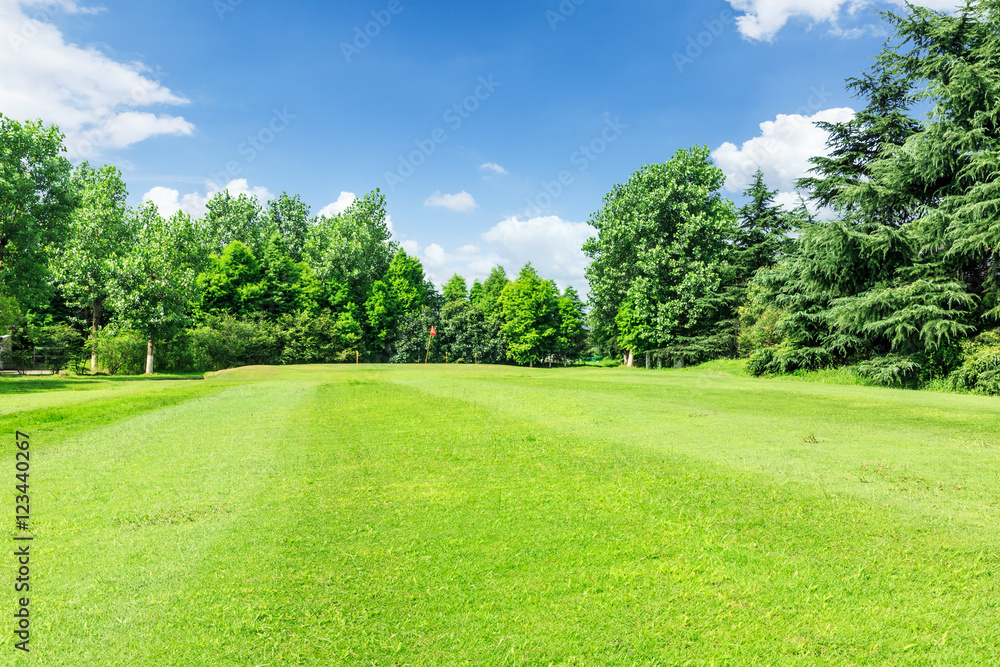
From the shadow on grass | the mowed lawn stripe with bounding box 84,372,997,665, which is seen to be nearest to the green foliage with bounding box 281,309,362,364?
the shadow on grass

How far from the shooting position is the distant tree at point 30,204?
26.9 metres

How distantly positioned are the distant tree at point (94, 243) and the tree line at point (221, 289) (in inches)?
4.2

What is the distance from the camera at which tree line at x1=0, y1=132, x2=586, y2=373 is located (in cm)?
2891

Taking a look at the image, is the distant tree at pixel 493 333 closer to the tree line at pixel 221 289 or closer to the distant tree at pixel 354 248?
the tree line at pixel 221 289

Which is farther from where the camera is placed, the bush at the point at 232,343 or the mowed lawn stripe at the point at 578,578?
the bush at the point at 232,343

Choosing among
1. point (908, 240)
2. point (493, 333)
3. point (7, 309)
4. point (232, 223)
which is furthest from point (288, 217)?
point (908, 240)

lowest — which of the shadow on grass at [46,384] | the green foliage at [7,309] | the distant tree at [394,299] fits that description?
the shadow on grass at [46,384]

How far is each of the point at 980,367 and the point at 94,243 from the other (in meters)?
49.1

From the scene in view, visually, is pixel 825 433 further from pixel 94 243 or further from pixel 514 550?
pixel 94 243

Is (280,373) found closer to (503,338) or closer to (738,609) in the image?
(738,609)

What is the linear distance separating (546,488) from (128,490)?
15.6ft

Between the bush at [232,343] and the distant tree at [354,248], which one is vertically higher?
the distant tree at [354,248]

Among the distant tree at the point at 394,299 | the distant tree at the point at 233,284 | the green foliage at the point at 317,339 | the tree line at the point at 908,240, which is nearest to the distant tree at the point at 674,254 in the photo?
the tree line at the point at 908,240

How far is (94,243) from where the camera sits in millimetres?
35875
